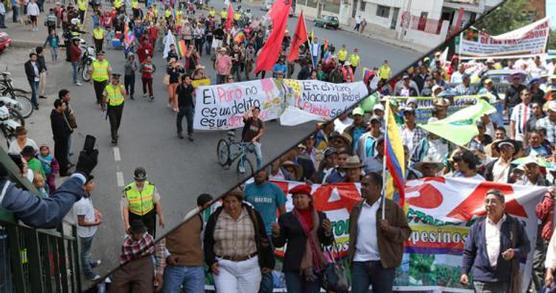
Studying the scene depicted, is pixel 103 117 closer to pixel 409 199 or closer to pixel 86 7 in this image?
pixel 86 7

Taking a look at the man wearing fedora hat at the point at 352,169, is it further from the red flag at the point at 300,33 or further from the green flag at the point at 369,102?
the red flag at the point at 300,33

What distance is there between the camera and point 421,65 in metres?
0.57

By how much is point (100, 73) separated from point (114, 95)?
6 cm

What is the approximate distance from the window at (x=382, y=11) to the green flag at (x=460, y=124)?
13cm

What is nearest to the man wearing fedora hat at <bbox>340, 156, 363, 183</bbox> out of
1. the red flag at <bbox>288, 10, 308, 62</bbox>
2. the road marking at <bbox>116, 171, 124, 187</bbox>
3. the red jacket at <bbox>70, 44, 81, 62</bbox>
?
the red flag at <bbox>288, 10, 308, 62</bbox>

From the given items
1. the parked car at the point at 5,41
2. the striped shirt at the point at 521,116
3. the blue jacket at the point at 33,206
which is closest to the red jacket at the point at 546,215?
the striped shirt at the point at 521,116

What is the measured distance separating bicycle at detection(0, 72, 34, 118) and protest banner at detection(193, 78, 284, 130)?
76 centimetres

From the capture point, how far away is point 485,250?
2.53 feet

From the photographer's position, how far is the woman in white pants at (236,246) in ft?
1.83

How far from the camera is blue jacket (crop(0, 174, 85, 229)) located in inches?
22.8

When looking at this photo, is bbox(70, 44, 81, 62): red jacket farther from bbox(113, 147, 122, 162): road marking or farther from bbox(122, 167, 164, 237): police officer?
bbox(122, 167, 164, 237): police officer

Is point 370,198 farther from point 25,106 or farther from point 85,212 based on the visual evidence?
point 25,106

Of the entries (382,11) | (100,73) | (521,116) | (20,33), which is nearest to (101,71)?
(100,73)

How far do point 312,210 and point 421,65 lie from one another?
182 mm
